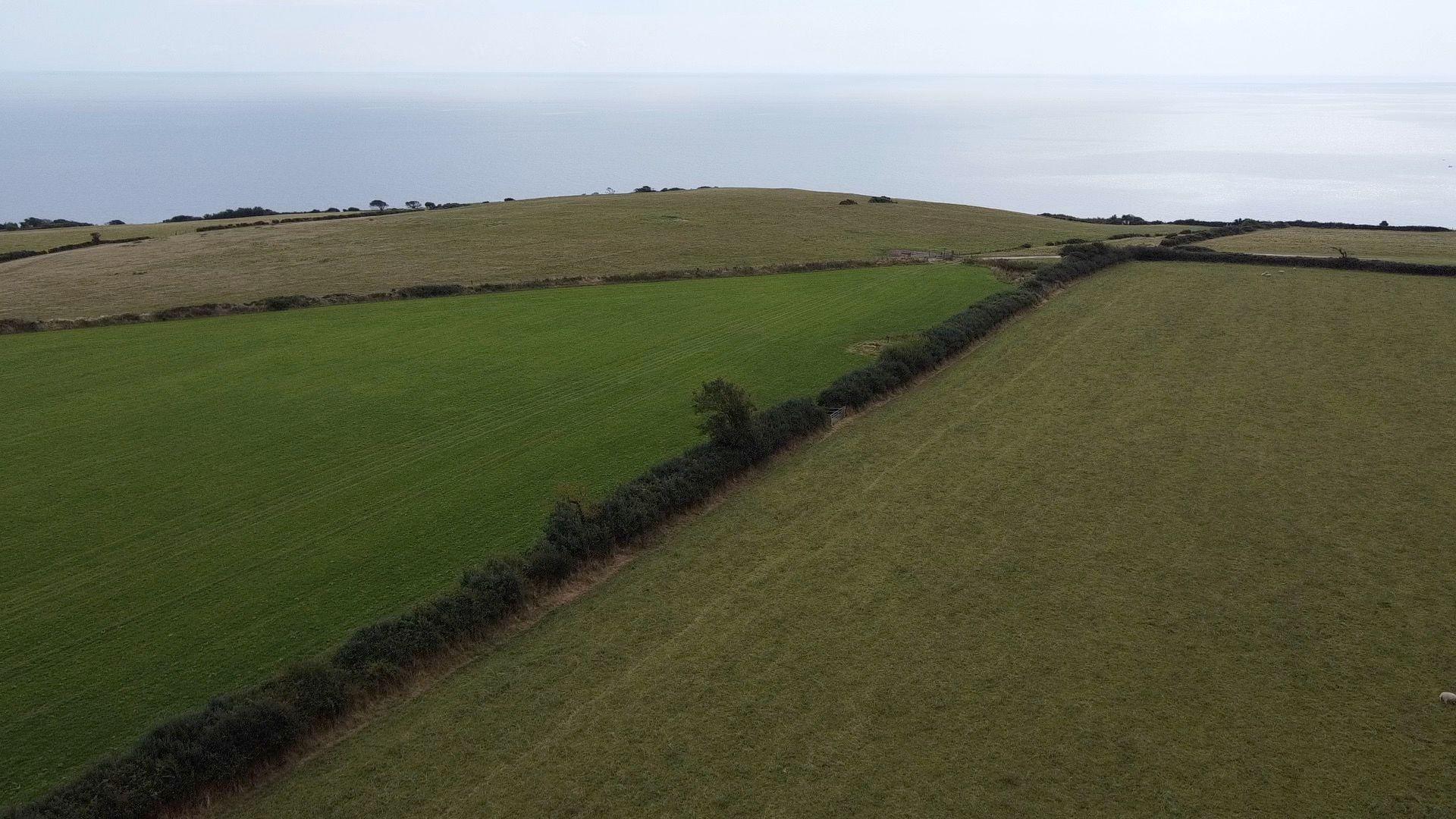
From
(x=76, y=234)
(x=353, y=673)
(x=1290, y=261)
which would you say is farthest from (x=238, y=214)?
(x=1290, y=261)

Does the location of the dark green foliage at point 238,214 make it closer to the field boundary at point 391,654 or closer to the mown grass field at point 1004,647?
the field boundary at point 391,654

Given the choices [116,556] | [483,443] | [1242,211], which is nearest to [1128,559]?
[483,443]

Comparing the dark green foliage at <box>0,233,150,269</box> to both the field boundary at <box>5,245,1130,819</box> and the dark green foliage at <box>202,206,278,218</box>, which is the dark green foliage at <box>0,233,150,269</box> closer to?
the dark green foliage at <box>202,206,278,218</box>

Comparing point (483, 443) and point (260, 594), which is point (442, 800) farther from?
point (483, 443)

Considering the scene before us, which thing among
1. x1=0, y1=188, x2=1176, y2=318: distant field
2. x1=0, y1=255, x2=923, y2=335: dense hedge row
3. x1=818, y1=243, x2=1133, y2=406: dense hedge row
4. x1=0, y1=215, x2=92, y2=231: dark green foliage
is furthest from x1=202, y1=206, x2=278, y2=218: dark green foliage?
x1=818, y1=243, x2=1133, y2=406: dense hedge row

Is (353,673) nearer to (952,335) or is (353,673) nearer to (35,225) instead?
(952,335)

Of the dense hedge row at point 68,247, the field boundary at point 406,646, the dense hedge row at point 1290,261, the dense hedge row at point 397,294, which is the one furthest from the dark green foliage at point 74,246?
the dense hedge row at point 1290,261
